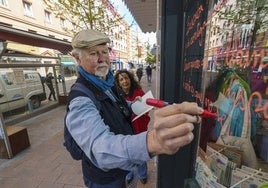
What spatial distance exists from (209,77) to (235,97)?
362 mm

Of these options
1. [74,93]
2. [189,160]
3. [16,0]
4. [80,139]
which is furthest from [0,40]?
[16,0]

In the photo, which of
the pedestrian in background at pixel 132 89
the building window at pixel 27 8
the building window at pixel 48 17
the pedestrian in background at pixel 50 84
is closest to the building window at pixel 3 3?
the building window at pixel 27 8

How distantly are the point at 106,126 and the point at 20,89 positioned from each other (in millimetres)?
6961

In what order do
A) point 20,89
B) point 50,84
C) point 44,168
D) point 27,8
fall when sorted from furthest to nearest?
point 27,8, point 50,84, point 20,89, point 44,168

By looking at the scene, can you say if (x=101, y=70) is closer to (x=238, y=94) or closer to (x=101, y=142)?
(x=101, y=142)

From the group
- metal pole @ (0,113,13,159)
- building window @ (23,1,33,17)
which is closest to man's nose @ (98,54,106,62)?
metal pole @ (0,113,13,159)

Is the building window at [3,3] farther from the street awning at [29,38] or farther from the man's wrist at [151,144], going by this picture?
the man's wrist at [151,144]

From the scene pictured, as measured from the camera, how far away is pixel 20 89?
6.53m

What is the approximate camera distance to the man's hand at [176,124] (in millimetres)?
523

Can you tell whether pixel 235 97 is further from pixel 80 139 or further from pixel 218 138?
pixel 80 139

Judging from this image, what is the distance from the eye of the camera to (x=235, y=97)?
0.79 m

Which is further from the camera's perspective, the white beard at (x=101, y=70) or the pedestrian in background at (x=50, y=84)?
the pedestrian in background at (x=50, y=84)

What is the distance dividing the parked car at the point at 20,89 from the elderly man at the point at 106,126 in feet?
19.2

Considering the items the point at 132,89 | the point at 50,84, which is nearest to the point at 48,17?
the point at 50,84
